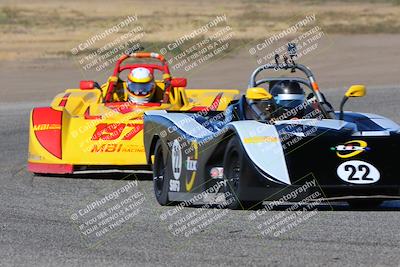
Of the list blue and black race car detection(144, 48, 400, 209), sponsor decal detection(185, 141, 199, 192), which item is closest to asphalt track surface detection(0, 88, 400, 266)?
blue and black race car detection(144, 48, 400, 209)

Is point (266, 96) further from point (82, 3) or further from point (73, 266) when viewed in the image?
point (82, 3)

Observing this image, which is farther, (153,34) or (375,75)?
(153,34)

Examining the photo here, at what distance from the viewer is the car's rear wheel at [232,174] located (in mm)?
10133

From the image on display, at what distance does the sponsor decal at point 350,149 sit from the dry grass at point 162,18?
25126 mm

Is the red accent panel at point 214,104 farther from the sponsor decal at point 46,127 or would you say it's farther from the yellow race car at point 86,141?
the sponsor decal at point 46,127

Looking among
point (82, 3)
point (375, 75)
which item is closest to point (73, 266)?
point (375, 75)

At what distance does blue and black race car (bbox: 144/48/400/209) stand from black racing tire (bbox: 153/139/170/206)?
1.2 inches

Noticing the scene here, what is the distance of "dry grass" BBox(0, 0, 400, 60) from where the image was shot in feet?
130

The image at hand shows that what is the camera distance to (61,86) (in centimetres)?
2844

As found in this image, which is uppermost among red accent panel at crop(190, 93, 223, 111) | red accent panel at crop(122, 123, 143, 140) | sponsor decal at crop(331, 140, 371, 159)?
sponsor decal at crop(331, 140, 371, 159)

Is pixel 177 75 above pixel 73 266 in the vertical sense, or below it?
below

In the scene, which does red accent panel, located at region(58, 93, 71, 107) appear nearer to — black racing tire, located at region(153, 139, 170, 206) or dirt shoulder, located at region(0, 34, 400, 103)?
black racing tire, located at region(153, 139, 170, 206)

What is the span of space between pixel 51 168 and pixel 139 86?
238 centimetres

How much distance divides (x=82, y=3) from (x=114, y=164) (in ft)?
167
